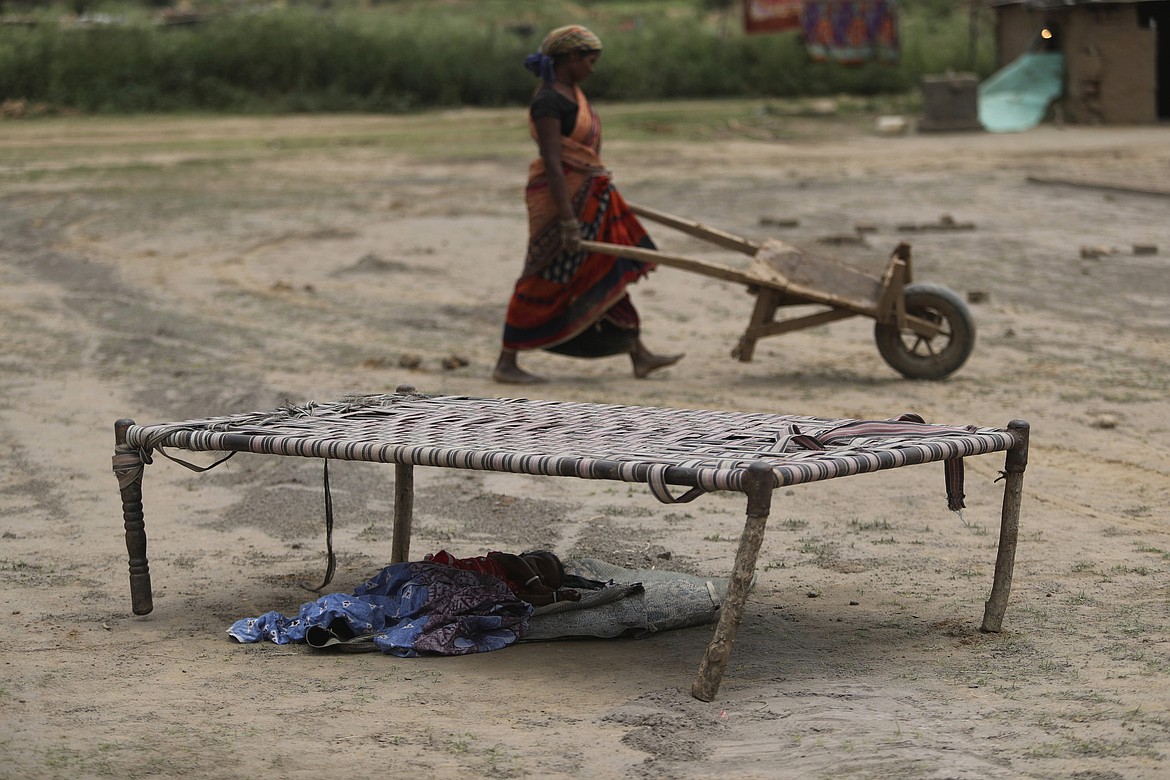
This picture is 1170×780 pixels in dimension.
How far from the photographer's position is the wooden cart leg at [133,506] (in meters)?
4.08

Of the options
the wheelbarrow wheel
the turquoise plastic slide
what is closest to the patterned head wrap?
the wheelbarrow wheel

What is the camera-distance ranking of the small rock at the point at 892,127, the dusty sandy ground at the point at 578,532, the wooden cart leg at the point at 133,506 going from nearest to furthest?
the dusty sandy ground at the point at 578,532
the wooden cart leg at the point at 133,506
the small rock at the point at 892,127

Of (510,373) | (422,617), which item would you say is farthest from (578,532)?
(510,373)

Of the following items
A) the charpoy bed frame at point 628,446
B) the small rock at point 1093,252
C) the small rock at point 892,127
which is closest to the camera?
the charpoy bed frame at point 628,446

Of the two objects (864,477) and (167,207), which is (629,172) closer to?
(167,207)

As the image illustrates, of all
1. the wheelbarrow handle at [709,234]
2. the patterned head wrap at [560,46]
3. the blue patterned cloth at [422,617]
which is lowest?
the blue patterned cloth at [422,617]

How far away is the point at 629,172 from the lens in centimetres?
1609

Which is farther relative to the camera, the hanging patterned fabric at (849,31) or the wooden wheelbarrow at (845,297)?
the hanging patterned fabric at (849,31)

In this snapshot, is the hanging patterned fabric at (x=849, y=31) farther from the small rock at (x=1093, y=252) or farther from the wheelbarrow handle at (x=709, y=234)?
the wheelbarrow handle at (x=709, y=234)

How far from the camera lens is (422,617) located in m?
4.00

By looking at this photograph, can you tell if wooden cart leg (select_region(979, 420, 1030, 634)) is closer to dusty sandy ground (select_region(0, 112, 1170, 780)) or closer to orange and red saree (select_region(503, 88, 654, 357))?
dusty sandy ground (select_region(0, 112, 1170, 780))

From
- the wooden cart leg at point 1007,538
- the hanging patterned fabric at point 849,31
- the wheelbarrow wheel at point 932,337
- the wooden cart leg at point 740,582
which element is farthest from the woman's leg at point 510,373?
the hanging patterned fabric at point 849,31

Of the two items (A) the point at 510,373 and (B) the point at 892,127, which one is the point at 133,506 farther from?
(B) the point at 892,127

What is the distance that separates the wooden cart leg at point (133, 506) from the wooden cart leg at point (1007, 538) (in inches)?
92.1
